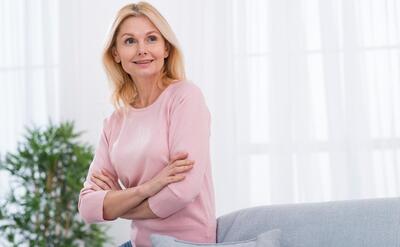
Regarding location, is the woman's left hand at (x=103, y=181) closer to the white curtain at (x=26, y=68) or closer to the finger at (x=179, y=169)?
the finger at (x=179, y=169)

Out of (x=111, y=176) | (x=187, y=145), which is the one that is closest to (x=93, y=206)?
(x=111, y=176)

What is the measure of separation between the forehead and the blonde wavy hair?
0.6 inches

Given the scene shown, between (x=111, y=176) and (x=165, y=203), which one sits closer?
(x=165, y=203)

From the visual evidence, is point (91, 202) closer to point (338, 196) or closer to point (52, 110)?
point (338, 196)

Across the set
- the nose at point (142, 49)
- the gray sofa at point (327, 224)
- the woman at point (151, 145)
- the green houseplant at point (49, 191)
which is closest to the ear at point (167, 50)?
the woman at point (151, 145)

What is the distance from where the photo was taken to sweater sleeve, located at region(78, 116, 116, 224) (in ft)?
8.11

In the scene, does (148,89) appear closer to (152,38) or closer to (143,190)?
(152,38)

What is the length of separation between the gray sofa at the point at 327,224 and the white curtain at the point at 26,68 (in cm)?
252

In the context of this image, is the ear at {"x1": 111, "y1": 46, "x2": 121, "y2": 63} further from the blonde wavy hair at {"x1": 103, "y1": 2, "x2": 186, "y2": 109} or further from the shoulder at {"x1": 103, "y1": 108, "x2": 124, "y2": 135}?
the shoulder at {"x1": 103, "y1": 108, "x2": 124, "y2": 135}

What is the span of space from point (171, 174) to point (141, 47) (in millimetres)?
499

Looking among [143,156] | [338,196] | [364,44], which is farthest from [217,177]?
[143,156]

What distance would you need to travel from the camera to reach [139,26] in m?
2.52

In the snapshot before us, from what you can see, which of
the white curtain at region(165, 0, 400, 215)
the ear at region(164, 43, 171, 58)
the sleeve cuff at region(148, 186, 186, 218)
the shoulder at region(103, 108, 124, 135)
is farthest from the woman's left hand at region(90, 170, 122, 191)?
the white curtain at region(165, 0, 400, 215)

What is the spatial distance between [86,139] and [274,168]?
1262 millimetres
